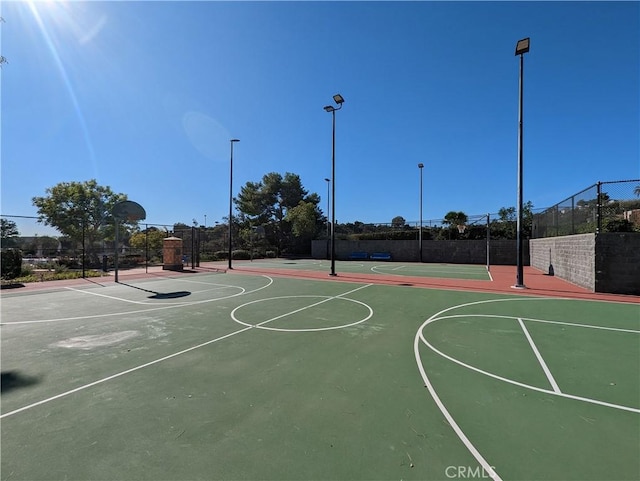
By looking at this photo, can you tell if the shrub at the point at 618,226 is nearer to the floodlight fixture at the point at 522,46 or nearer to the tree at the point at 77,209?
the floodlight fixture at the point at 522,46

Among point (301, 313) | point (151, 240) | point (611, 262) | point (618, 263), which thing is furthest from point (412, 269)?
point (151, 240)

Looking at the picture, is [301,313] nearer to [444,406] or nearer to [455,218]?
[444,406]

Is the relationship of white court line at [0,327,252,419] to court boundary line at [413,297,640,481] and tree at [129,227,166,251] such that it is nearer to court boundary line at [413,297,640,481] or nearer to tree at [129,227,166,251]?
court boundary line at [413,297,640,481]

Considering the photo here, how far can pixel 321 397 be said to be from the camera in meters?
3.55

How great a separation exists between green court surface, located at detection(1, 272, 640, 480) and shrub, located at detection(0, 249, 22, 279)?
11225 millimetres

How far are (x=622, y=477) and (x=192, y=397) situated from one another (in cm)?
401

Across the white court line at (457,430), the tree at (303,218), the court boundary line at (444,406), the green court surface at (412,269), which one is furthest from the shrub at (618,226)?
the tree at (303,218)

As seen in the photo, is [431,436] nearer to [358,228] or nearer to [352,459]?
[352,459]

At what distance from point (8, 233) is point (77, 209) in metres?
13.8

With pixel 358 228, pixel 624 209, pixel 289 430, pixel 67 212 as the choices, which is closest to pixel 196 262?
pixel 67 212

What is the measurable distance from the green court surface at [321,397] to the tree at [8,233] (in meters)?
11.1

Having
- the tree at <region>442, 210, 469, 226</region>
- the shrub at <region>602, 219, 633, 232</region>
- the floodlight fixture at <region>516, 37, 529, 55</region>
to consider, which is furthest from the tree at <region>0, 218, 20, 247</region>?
the tree at <region>442, 210, 469, 226</region>

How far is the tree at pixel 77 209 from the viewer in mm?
26891

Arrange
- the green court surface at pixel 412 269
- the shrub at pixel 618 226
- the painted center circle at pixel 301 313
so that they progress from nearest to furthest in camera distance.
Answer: the painted center circle at pixel 301 313
the shrub at pixel 618 226
the green court surface at pixel 412 269
